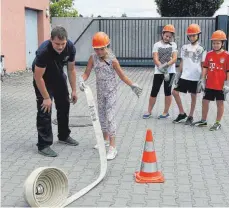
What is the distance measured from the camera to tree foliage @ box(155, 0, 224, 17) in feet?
75.3

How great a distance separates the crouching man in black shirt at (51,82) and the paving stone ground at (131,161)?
10.6 inches

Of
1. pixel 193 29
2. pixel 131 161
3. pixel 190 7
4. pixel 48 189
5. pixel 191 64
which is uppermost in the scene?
pixel 190 7

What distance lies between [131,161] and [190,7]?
18779mm

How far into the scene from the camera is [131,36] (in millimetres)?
18578

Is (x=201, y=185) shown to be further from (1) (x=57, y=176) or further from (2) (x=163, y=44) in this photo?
(2) (x=163, y=44)

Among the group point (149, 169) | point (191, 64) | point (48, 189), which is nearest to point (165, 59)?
point (191, 64)

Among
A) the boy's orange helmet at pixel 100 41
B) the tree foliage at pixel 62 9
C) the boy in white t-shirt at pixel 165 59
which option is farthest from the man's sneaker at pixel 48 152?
the tree foliage at pixel 62 9

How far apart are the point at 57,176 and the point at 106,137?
1827mm

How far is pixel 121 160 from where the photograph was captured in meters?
5.66

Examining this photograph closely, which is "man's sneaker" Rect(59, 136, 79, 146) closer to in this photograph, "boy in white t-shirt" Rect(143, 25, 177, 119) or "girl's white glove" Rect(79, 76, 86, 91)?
"girl's white glove" Rect(79, 76, 86, 91)

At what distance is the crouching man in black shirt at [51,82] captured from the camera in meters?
5.35

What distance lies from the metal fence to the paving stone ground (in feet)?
32.0

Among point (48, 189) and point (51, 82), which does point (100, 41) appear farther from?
point (48, 189)

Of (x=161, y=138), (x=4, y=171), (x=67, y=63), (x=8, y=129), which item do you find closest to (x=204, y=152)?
(x=161, y=138)
